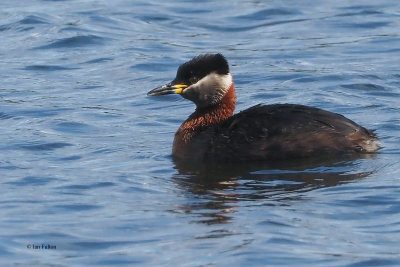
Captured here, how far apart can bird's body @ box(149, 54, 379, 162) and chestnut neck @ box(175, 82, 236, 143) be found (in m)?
0.12

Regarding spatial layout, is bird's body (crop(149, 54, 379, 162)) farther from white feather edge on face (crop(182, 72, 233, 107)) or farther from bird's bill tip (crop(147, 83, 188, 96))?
bird's bill tip (crop(147, 83, 188, 96))

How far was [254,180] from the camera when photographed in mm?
11383

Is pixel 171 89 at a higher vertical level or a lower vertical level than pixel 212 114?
higher

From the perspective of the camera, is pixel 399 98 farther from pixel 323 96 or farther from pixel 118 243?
pixel 118 243

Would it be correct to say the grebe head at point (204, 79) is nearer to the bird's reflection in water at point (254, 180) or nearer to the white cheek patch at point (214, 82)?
the white cheek patch at point (214, 82)

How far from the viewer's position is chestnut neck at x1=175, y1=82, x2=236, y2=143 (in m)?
12.5

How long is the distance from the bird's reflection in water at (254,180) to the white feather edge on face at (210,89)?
2.58 feet

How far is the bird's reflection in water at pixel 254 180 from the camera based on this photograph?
1050 centimetres

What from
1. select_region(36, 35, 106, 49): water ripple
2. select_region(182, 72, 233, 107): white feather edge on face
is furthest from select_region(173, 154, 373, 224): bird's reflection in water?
select_region(36, 35, 106, 49): water ripple

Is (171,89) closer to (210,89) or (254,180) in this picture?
(210,89)

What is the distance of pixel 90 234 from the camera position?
9.60 m

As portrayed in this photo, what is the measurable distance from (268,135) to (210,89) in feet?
2.95

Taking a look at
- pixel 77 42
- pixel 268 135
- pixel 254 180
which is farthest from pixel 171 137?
pixel 77 42

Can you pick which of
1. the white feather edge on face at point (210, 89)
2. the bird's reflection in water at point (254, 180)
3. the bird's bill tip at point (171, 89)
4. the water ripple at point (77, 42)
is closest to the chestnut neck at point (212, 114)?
the white feather edge on face at point (210, 89)
